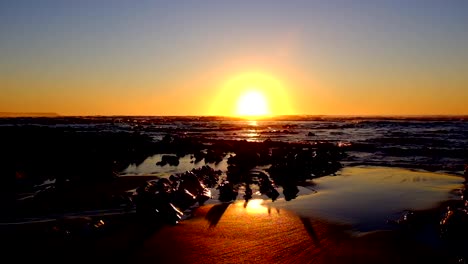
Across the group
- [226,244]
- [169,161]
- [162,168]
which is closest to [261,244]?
[226,244]

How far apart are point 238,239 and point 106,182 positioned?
8840mm

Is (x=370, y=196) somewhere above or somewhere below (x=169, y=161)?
above

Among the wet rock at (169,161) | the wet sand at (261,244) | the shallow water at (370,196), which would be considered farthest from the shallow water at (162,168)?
the wet sand at (261,244)

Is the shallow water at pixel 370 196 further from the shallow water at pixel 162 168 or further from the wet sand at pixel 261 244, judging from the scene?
the shallow water at pixel 162 168

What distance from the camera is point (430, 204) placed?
11844mm

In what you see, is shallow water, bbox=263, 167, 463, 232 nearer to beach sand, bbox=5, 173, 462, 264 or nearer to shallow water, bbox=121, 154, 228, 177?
beach sand, bbox=5, 173, 462, 264

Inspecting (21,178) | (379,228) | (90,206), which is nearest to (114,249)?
(90,206)

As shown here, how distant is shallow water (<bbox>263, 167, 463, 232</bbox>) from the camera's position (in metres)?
10.5

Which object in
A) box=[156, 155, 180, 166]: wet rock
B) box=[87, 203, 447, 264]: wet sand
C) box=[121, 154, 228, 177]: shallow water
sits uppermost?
box=[87, 203, 447, 264]: wet sand

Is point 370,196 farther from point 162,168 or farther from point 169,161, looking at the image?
point 169,161

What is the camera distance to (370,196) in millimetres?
12922

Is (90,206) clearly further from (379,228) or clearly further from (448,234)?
(448,234)

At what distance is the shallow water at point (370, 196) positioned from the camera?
10492mm

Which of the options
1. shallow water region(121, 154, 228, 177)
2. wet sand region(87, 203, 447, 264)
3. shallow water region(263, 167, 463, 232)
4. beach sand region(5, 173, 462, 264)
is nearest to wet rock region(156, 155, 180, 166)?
shallow water region(121, 154, 228, 177)
